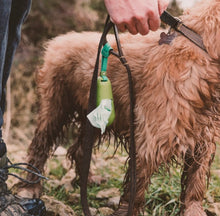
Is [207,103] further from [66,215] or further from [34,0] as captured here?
[34,0]

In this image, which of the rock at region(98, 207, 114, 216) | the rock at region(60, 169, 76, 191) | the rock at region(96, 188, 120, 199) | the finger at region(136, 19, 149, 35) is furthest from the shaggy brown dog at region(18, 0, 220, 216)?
the rock at region(60, 169, 76, 191)

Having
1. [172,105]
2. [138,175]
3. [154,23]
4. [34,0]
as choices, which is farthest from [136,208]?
[34,0]

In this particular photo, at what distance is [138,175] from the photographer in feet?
8.00

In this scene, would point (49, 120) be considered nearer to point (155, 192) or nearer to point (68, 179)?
point (68, 179)

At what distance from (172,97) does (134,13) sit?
688 mm

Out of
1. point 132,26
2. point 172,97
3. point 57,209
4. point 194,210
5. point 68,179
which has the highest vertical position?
point 132,26

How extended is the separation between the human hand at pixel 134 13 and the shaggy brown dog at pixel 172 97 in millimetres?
495

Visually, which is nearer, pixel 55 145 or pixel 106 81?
pixel 106 81

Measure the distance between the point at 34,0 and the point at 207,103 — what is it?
18.0 feet

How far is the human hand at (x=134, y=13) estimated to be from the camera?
1711mm

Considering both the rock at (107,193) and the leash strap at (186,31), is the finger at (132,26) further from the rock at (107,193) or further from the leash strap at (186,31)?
the rock at (107,193)

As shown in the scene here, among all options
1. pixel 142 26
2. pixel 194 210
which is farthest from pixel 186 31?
pixel 194 210

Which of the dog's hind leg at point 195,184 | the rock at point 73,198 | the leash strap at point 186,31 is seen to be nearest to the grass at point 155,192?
the rock at point 73,198

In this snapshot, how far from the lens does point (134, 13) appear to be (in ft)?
5.62
